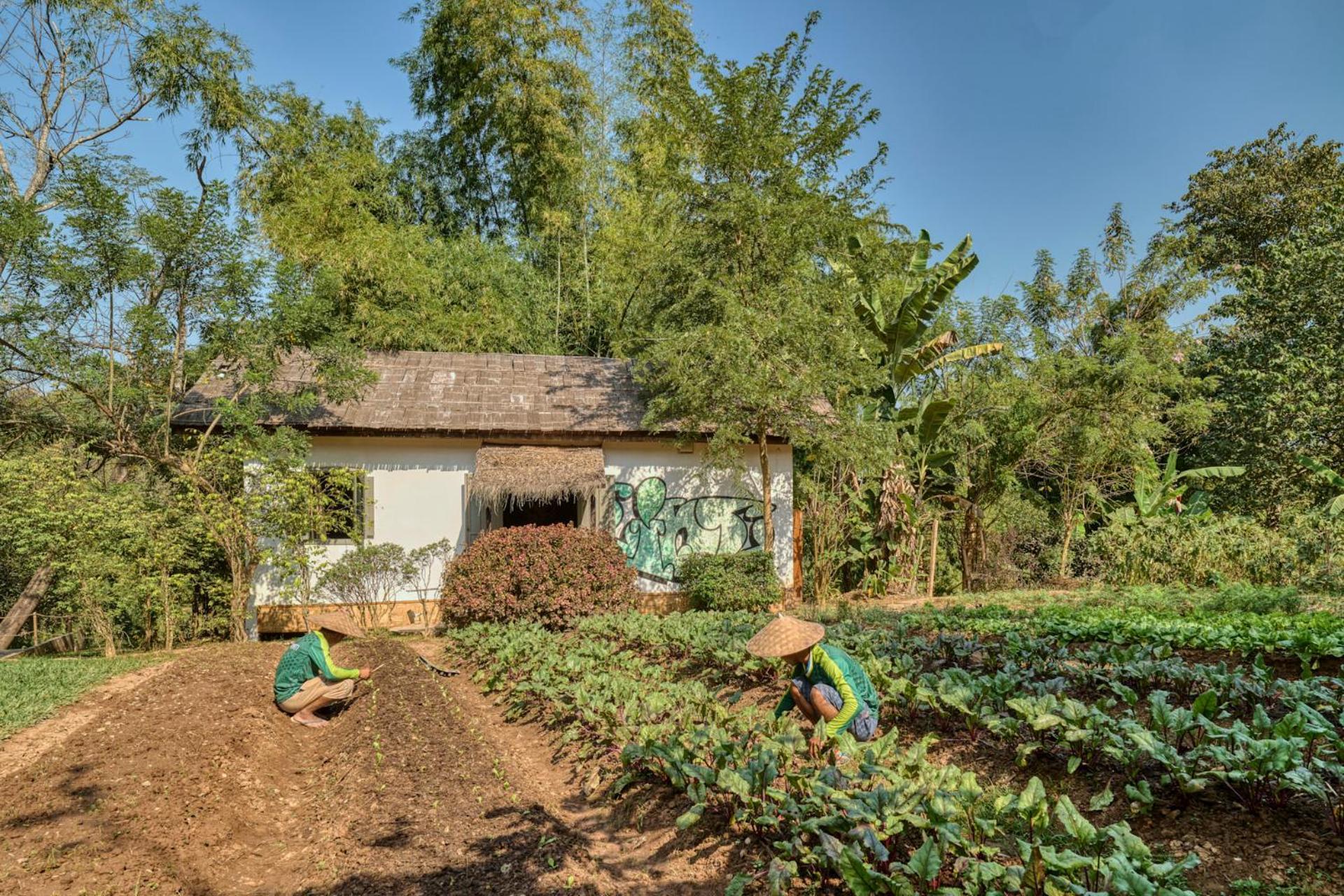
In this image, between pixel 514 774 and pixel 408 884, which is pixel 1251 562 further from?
pixel 408 884

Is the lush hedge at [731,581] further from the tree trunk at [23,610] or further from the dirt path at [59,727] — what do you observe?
the tree trunk at [23,610]

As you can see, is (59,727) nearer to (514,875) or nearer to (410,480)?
(514,875)

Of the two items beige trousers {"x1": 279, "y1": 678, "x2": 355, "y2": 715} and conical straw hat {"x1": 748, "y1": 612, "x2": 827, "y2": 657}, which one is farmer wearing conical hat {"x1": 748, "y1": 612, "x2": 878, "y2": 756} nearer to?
conical straw hat {"x1": 748, "y1": 612, "x2": 827, "y2": 657}

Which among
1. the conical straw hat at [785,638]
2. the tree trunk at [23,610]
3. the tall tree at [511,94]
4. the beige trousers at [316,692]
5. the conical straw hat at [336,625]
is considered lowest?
the tree trunk at [23,610]

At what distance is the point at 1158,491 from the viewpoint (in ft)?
53.9

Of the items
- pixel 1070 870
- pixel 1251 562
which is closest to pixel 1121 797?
pixel 1070 870

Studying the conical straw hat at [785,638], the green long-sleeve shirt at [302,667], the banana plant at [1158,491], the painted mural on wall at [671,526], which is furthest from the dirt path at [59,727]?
the banana plant at [1158,491]

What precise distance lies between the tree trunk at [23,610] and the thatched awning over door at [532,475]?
305 inches

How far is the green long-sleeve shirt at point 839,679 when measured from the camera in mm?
4816

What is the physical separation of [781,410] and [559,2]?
47.9ft

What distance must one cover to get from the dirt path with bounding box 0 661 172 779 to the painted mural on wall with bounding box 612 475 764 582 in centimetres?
→ 690

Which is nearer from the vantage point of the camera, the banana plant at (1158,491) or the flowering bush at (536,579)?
the flowering bush at (536,579)

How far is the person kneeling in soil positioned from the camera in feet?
22.7

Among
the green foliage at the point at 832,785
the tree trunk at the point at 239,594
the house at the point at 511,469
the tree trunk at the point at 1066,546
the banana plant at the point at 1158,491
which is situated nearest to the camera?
the green foliage at the point at 832,785
